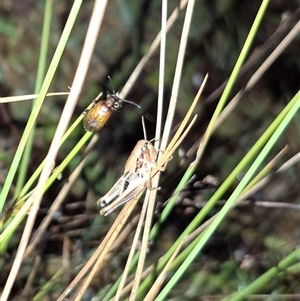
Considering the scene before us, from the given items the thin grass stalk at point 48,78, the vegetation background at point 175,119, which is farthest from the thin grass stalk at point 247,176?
the vegetation background at point 175,119

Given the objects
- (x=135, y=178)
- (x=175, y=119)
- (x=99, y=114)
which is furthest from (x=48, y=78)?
(x=175, y=119)

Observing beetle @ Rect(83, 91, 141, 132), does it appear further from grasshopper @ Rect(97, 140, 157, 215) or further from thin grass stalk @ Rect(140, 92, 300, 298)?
thin grass stalk @ Rect(140, 92, 300, 298)

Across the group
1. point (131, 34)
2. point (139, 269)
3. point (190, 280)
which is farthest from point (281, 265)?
point (131, 34)

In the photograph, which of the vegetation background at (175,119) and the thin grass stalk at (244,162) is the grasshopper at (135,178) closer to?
the thin grass stalk at (244,162)

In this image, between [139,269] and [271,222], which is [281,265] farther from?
[271,222]

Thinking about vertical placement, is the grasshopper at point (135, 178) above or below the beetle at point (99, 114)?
below

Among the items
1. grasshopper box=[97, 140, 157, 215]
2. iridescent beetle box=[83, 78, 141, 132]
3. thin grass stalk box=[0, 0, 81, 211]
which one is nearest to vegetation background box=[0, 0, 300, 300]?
iridescent beetle box=[83, 78, 141, 132]
